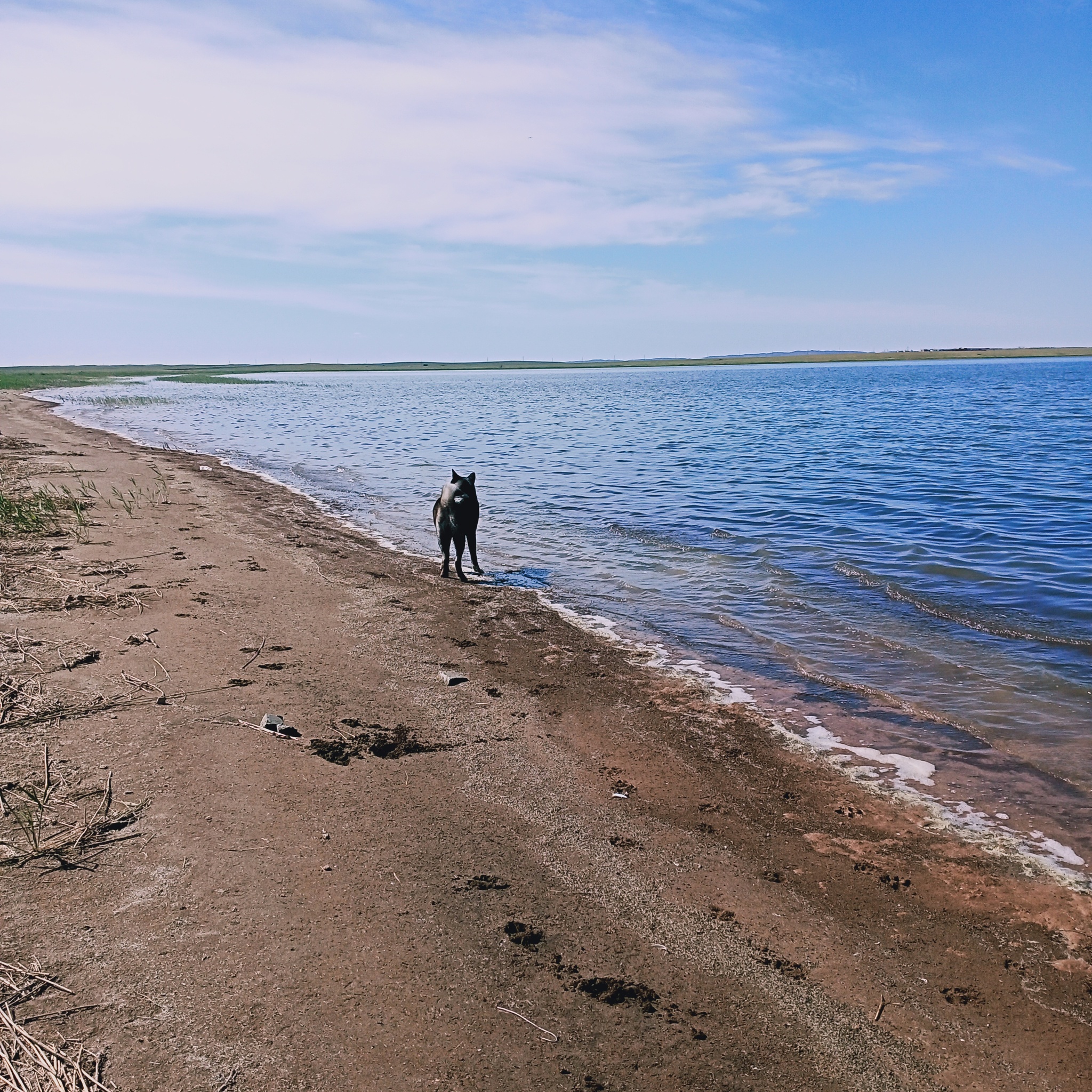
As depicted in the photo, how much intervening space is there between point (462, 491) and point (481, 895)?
7656mm

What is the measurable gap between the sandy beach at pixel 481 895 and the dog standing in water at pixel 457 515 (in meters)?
3.85

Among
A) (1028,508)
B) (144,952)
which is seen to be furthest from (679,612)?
(1028,508)

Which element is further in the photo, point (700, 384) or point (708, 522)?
point (700, 384)

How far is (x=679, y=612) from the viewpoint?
999 centimetres

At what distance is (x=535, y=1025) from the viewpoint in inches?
125

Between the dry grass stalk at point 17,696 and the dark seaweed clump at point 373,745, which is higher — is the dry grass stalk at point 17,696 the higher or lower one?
the higher one

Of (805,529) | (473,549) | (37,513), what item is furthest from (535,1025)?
(805,529)

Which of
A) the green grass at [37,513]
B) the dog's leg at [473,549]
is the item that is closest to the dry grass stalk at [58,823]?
Result: the dog's leg at [473,549]

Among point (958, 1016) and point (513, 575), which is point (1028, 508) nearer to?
point (513, 575)

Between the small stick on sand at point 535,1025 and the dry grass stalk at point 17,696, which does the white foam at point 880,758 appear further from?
the dry grass stalk at point 17,696

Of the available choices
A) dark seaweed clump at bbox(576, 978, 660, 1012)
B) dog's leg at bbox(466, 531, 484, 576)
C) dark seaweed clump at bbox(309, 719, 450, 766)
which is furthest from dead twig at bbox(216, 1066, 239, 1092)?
dog's leg at bbox(466, 531, 484, 576)

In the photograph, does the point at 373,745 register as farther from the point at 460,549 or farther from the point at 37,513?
the point at 37,513

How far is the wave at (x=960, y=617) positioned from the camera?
865 centimetres

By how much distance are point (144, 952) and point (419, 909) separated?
3.98 feet
